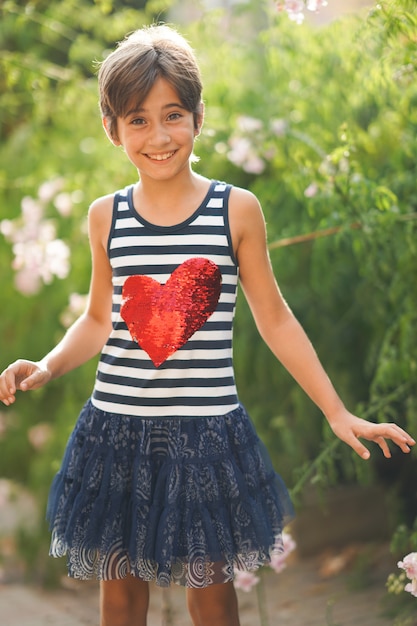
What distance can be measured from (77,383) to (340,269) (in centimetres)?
121

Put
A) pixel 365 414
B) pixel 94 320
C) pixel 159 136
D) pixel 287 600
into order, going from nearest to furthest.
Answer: pixel 159 136, pixel 94 320, pixel 365 414, pixel 287 600

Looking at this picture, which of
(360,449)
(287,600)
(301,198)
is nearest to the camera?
(360,449)

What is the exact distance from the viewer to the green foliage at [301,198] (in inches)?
107

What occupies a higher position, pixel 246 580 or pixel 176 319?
pixel 176 319

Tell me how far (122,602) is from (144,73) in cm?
113

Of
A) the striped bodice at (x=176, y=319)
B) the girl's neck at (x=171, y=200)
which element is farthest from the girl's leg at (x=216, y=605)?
the girl's neck at (x=171, y=200)

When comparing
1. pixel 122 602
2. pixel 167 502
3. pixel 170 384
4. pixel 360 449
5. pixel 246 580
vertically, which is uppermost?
pixel 170 384

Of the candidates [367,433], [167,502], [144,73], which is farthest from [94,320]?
[367,433]

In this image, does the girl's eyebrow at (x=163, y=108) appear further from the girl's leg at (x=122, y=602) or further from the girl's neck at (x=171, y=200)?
the girl's leg at (x=122, y=602)

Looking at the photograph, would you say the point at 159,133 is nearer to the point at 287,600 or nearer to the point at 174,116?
the point at 174,116

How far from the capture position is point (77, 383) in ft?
13.2

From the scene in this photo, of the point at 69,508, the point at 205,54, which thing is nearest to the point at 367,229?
the point at 69,508

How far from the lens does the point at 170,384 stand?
2146 mm

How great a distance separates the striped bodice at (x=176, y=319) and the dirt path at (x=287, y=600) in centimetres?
126
